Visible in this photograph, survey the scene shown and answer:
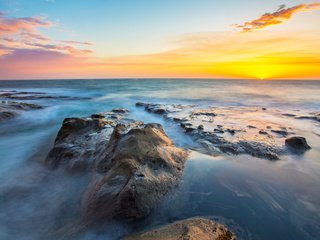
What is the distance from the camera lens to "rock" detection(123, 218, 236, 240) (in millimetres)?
3037

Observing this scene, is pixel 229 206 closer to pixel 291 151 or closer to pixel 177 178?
pixel 177 178

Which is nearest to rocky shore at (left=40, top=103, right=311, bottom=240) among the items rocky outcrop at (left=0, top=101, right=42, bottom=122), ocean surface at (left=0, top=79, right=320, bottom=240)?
ocean surface at (left=0, top=79, right=320, bottom=240)

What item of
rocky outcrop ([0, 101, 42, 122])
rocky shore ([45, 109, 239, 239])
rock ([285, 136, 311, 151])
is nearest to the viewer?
rocky shore ([45, 109, 239, 239])

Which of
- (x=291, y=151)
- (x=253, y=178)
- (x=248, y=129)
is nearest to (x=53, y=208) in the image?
(x=253, y=178)

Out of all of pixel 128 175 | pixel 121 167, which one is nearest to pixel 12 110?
pixel 121 167

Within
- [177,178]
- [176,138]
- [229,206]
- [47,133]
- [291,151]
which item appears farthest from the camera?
[47,133]

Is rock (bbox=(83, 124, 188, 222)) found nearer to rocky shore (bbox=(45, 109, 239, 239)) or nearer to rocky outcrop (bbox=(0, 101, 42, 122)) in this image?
rocky shore (bbox=(45, 109, 239, 239))

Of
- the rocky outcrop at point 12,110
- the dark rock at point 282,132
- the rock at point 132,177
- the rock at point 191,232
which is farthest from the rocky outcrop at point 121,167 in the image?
the rocky outcrop at point 12,110

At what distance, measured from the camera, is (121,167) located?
14.9 ft

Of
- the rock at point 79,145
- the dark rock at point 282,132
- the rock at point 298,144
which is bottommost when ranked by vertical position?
the dark rock at point 282,132

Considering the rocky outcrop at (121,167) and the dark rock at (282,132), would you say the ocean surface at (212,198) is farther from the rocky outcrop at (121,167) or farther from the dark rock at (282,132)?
the dark rock at (282,132)

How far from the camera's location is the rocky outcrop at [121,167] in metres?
3.85

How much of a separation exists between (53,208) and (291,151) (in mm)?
6991

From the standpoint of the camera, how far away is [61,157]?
6.68 meters
